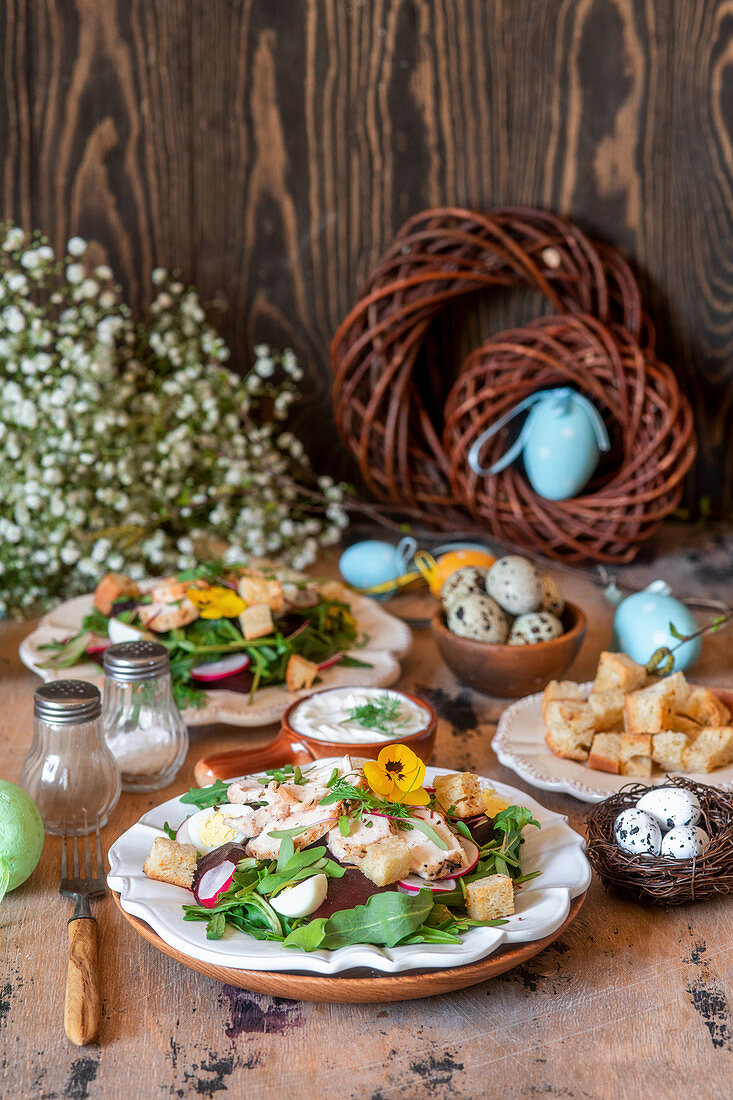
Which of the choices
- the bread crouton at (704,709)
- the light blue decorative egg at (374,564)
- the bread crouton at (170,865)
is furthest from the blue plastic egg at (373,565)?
the bread crouton at (170,865)

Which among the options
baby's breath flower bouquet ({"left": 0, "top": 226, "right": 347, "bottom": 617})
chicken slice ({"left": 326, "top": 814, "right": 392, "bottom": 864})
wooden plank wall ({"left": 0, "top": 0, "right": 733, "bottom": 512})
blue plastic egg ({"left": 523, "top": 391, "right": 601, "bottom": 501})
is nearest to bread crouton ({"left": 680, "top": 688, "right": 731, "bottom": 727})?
chicken slice ({"left": 326, "top": 814, "right": 392, "bottom": 864})

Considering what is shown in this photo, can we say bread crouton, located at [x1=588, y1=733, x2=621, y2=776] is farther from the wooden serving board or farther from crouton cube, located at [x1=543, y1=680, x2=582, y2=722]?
the wooden serving board

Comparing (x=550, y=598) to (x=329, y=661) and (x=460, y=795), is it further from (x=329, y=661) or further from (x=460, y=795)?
(x=460, y=795)

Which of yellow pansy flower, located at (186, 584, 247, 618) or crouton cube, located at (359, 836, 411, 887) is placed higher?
crouton cube, located at (359, 836, 411, 887)

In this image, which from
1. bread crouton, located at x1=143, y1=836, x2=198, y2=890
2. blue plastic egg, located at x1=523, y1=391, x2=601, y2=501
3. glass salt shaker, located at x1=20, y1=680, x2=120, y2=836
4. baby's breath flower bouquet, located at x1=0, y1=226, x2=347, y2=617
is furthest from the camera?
blue plastic egg, located at x1=523, y1=391, x2=601, y2=501

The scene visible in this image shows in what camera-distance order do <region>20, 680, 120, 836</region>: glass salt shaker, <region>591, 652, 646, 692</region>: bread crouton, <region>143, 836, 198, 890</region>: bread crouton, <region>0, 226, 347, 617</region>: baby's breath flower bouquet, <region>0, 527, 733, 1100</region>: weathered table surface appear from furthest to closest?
<region>0, 226, 347, 617</region>: baby's breath flower bouquet → <region>591, 652, 646, 692</region>: bread crouton → <region>20, 680, 120, 836</region>: glass salt shaker → <region>143, 836, 198, 890</region>: bread crouton → <region>0, 527, 733, 1100</region>: weathered table surface

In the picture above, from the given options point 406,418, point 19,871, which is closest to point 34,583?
point 406,418

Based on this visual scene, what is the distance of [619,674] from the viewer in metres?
1.13

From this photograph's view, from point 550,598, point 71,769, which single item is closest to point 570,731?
point 550,598

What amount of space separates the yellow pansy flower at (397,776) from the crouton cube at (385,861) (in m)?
0.06

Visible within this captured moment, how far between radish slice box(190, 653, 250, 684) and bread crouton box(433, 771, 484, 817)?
0.44 metres

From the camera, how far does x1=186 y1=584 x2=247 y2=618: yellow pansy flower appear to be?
1243mm

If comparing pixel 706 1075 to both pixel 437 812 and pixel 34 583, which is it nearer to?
pixel 437 812

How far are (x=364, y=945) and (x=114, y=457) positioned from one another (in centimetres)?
117
